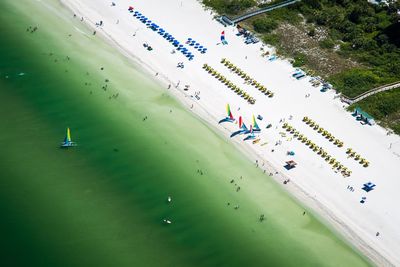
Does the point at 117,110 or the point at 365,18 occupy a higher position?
the point at 365,18

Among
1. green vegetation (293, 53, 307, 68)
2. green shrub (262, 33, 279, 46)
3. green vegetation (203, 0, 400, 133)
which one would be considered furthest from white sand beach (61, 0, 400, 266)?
green vegetation (203, 0, 400, 133)

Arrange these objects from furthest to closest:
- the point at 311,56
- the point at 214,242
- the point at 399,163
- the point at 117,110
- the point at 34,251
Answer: the point at 311,56 < the point at 117,110 < the point at 399,163 < the point at 214,242 < the point at 34,251

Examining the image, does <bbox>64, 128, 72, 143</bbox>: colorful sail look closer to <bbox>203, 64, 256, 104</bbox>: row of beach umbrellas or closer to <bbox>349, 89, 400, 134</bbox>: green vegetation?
<bbox>203, 64, 256, 104</bbox>: row of beach umbrellas

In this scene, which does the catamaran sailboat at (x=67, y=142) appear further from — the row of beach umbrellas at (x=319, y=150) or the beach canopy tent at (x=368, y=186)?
the beach canopy tent at (x=368, y=186)

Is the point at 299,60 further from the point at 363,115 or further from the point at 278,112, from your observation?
the point at 363,115

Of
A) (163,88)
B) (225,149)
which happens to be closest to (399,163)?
(225,149)

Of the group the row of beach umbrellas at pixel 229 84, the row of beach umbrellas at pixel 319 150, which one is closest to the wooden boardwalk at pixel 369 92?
the row of beach umbrellas at pixel 319 150

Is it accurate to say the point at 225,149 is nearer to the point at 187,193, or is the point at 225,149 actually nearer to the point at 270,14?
the point at 187,193
